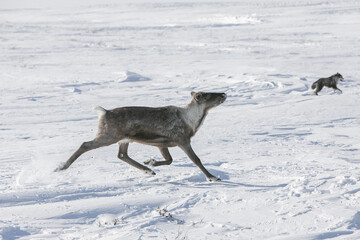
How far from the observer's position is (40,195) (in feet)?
16.7

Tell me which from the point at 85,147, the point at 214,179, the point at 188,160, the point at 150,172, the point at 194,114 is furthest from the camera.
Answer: the point at 188,160

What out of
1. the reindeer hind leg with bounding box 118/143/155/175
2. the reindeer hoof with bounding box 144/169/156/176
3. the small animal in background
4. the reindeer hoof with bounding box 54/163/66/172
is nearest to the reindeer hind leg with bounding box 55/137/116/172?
the reindeer hoof with bounding box 54/163/66/172

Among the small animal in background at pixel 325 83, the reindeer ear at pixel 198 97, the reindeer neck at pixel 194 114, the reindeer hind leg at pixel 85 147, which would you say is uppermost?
the reindeer ear at pixel 198 97

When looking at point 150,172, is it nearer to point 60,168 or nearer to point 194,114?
point 194,114

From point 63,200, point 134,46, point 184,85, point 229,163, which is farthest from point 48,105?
point 134,46

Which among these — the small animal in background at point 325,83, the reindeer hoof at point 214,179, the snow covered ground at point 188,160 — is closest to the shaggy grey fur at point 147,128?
the reindeer hoof at point 214,179

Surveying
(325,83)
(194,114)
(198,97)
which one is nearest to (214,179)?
(194,114)

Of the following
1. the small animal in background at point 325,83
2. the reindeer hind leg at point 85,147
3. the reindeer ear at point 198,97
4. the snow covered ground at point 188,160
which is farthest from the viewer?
the small animal in background at point 325,83

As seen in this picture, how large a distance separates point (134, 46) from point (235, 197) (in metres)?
22.2

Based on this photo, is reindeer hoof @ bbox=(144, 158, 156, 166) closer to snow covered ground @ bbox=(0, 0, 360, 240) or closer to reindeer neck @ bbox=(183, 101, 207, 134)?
snow covered ground @ bbox=(0, 0, 360, 240)

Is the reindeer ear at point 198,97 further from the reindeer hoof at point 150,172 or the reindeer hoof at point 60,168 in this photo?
the reindeer hoof at point 60,168

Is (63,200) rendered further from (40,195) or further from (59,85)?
(59,85)

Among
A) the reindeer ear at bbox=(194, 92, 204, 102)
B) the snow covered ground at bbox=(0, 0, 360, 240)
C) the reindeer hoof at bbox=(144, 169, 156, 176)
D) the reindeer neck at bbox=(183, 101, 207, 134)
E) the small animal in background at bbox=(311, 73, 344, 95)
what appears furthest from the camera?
the small animal in background at bbox=(311, 73, 344, 95)

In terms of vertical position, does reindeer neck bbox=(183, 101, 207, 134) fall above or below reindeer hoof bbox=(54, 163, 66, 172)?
above
